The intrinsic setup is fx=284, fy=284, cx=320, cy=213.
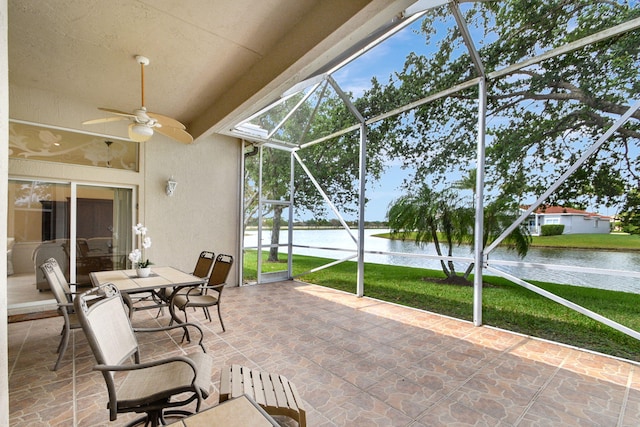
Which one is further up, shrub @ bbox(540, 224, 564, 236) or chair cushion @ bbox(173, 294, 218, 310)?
shrub @ bbox(540, 224, 564, 236)

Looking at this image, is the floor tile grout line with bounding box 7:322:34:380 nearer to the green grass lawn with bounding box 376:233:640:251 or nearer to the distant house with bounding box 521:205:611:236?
the distant house with bounding box 521:205:611:236

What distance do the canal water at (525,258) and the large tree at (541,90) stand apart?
814 millimetres

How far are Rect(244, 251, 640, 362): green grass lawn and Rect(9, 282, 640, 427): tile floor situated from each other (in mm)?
1014

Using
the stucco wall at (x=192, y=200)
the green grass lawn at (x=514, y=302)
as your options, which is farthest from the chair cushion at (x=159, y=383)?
the green grass lawn at (x=514, y=302)

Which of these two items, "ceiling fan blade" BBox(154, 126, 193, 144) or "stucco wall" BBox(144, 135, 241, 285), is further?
"stucco wall" BBox(144, 135, 241, 285)

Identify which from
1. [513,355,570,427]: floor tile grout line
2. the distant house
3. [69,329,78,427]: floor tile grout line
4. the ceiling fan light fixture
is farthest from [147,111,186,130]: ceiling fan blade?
the distant house

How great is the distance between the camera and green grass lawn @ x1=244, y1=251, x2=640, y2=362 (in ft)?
13.8

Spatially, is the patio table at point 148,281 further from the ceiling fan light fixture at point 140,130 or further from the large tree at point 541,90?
the large tree at point 541,90

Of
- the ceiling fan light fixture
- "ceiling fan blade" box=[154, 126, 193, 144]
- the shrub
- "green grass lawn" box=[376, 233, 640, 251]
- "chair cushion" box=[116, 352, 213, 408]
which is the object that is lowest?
"chair cushion" box=[116, 352, 213, 408]

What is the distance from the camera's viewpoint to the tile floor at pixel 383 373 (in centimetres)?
223

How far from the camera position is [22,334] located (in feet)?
12.1

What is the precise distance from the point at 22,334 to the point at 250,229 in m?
4.16

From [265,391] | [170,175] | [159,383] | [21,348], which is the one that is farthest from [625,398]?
[170,175]

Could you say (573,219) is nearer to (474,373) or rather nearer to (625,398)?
(625,398)
